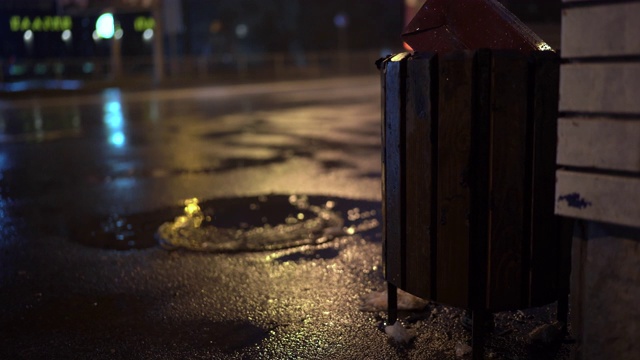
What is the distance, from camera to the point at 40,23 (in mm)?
40375

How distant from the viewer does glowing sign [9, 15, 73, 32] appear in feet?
131

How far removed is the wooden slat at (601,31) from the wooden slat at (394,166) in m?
0.76

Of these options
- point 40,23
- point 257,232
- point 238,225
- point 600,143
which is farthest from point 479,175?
point 40,23

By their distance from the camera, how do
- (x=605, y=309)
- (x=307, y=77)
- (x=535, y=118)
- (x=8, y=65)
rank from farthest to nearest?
(x=307, y=77) → (x=8, y=65) → (x=535, y=118) → (x=605, y=309)

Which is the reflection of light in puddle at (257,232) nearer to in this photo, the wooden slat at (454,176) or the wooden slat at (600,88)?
the wooden slat at (454,176)

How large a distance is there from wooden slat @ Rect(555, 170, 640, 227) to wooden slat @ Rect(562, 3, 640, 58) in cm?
47

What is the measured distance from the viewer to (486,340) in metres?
3.54

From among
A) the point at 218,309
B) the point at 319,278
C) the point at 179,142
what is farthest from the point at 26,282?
the point at 179,142

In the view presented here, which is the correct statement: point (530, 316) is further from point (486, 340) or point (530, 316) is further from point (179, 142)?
point (179, 142)

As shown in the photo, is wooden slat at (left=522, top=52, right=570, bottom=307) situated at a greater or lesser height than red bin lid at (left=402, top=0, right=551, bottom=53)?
lesser

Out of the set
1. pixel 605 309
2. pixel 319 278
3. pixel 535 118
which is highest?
pixel 535 118

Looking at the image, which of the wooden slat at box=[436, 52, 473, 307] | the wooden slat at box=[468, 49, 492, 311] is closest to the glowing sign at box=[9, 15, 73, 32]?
the wooden slat at box=[436, 52, 473, 307]

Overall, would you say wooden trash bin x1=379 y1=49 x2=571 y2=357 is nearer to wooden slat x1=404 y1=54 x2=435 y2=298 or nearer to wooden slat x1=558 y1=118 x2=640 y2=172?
wooden slat x1=404 y1=54 x2=435 y2=298

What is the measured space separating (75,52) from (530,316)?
42837mm
